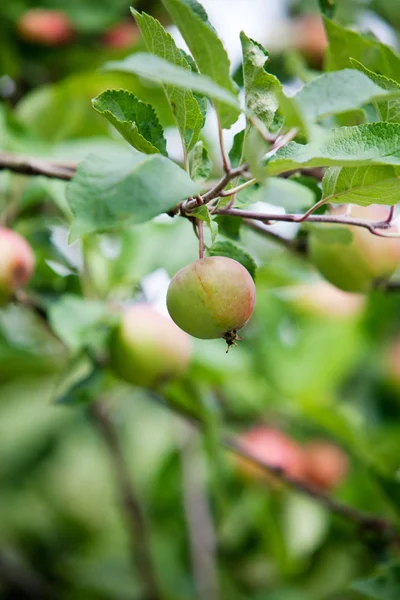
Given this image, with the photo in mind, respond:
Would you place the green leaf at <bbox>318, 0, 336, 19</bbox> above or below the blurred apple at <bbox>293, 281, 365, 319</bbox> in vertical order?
above

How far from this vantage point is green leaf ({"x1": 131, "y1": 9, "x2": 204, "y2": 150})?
0.50 m

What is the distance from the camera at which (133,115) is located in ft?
1.81

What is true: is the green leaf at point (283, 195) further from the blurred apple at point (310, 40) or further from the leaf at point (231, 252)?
the blurred apple at point (310, 40)

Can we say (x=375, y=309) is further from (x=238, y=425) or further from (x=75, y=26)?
(x=75, y=26)

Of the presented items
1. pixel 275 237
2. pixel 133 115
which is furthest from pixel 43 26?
pixel 133 115

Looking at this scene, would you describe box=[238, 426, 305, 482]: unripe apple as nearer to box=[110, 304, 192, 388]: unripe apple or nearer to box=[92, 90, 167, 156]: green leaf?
box=[110, 304, 192, 388]: unripe apple

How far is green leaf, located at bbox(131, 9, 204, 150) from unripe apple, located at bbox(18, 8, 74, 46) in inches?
39.0

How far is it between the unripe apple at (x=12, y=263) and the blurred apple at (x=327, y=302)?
100 centimetres

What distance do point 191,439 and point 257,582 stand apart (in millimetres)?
340

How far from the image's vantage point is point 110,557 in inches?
66.8

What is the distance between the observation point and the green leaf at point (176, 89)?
0.50 m

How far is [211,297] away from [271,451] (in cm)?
106

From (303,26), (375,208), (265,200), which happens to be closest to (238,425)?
(375,208)

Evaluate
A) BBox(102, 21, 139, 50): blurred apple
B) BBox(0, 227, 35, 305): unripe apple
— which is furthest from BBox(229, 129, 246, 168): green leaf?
BBox(102, 21, 139, 50): blurred apple
